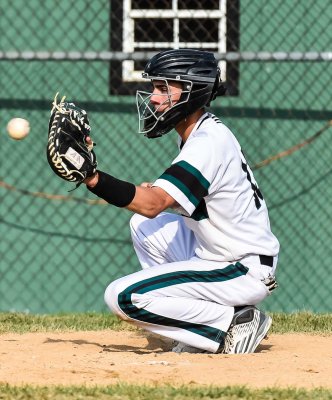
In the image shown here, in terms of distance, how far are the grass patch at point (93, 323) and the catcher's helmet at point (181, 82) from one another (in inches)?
72.4

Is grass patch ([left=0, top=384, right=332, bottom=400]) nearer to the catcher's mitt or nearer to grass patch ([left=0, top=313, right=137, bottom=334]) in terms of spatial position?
the catcher's mitt

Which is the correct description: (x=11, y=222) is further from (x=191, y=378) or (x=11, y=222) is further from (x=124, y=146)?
(x=191, y=378)

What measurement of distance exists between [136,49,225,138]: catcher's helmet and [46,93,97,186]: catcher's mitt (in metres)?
0.52

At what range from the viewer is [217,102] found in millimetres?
8719

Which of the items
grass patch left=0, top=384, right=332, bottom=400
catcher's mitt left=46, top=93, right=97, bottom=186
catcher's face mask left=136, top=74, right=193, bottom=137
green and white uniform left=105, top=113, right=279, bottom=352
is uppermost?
catcher's face mask left=136, top=74, right=193, bottom=137

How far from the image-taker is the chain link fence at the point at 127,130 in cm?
865

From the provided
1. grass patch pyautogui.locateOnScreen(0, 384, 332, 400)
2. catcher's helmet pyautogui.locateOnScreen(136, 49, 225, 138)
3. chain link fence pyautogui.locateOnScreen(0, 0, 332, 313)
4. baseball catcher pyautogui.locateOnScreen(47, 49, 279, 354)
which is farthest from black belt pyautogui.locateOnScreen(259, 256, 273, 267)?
chain link fence pyautogui.locateOnScreen(0, 0, 332, 313)

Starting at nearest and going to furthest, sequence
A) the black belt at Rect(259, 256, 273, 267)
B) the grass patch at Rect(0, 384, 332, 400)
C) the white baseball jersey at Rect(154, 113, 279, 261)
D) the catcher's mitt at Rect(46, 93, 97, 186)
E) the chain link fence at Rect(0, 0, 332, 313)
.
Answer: the grass patch at Rect(0, 384, 332, 400) < the catcher's mitt at Rect(46, 93, 97, 186) < the white baseball jersey at Rect(154, 113, 279, 261) < the black belt at Rect(259, 256, 273, 267) < the chain link fence at Rect(0, 0, 332, 313)

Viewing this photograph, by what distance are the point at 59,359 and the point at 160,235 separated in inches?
46.1

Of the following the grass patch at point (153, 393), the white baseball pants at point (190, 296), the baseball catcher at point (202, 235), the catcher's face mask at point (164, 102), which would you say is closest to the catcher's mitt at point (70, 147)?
the baseball catcher at point (202, 235)

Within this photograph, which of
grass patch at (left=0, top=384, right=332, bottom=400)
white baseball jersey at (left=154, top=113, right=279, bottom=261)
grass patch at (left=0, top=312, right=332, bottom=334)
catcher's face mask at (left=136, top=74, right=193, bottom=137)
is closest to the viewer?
grass patch at (left=0, top=384, right=332, bottom=400)

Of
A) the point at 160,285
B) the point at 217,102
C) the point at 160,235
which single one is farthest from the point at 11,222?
the point at 160,285

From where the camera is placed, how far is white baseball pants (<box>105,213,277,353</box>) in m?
5.49

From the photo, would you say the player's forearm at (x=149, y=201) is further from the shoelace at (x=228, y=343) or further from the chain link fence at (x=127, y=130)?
the chain link fence at (x=127, y=130)
